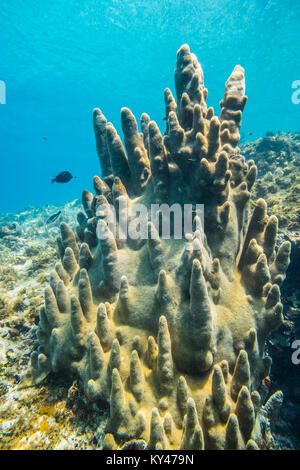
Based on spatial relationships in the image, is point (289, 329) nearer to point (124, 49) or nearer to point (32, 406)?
point (32, 406)

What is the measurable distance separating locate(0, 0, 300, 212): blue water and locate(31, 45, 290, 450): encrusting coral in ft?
116

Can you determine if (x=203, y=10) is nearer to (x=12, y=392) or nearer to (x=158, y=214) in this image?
(x=158, y=214)

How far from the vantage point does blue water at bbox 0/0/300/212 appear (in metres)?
30.6

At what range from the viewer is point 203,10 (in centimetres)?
3122

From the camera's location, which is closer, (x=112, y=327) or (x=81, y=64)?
(x=112, y=327)

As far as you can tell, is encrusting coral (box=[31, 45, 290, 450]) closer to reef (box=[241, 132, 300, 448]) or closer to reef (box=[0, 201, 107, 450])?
reef (box=[0, 201, 107, 450])

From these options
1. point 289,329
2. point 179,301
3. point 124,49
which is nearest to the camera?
point 179,301

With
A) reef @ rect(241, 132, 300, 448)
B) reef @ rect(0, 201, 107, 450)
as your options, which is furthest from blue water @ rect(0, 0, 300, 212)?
reef @ rect(0, 201, 107, 450)

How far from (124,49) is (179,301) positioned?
51021 mm

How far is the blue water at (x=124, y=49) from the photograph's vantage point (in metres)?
30.6

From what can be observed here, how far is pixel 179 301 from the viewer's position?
280 cm

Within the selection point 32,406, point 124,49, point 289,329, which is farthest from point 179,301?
point 124,49

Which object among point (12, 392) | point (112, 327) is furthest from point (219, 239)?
point (12, 392)

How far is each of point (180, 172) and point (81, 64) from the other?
51836mm
